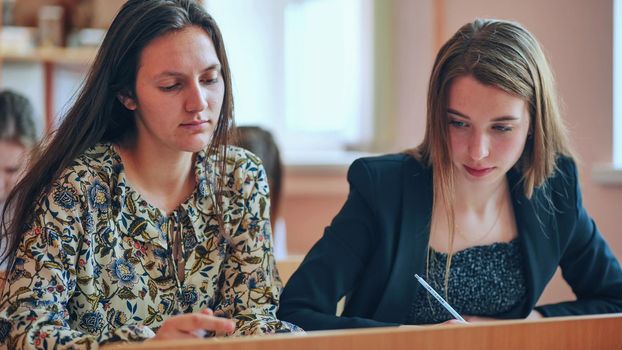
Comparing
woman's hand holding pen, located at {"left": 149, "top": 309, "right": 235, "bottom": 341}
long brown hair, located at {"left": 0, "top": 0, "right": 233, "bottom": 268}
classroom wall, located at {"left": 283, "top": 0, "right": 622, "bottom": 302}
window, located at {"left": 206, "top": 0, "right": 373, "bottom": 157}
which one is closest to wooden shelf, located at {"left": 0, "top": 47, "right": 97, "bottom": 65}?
window, located at {"left": 206, "top": 0, "right": 373, "bottom": 157}

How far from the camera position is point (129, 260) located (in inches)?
61.8

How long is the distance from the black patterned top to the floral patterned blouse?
30 cm

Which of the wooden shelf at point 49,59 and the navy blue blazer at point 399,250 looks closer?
the navy blue blazer at point 399,250

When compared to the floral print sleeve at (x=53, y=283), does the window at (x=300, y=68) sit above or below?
above

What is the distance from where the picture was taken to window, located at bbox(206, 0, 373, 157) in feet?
13.3

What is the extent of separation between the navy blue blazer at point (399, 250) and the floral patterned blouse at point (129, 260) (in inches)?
3.8

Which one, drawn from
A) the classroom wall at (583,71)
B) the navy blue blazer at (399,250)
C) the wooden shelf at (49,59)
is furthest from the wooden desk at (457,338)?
the wooden shelf at (49,59)

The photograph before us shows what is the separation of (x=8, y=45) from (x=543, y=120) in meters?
3.01

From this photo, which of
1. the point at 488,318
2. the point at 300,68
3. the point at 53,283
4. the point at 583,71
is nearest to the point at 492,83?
the point at 488,318

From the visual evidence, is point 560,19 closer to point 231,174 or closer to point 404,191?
point 404,191

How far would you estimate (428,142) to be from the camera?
1.76 metres

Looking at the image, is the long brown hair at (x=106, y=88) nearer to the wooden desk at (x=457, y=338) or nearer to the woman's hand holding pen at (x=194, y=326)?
the woman's hand holding pen at (x=194, y=326)

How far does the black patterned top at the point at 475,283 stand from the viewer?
1.72 m

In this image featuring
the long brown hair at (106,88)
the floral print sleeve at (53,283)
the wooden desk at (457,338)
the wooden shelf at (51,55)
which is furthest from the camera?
the wooden shelf at (51,55)
